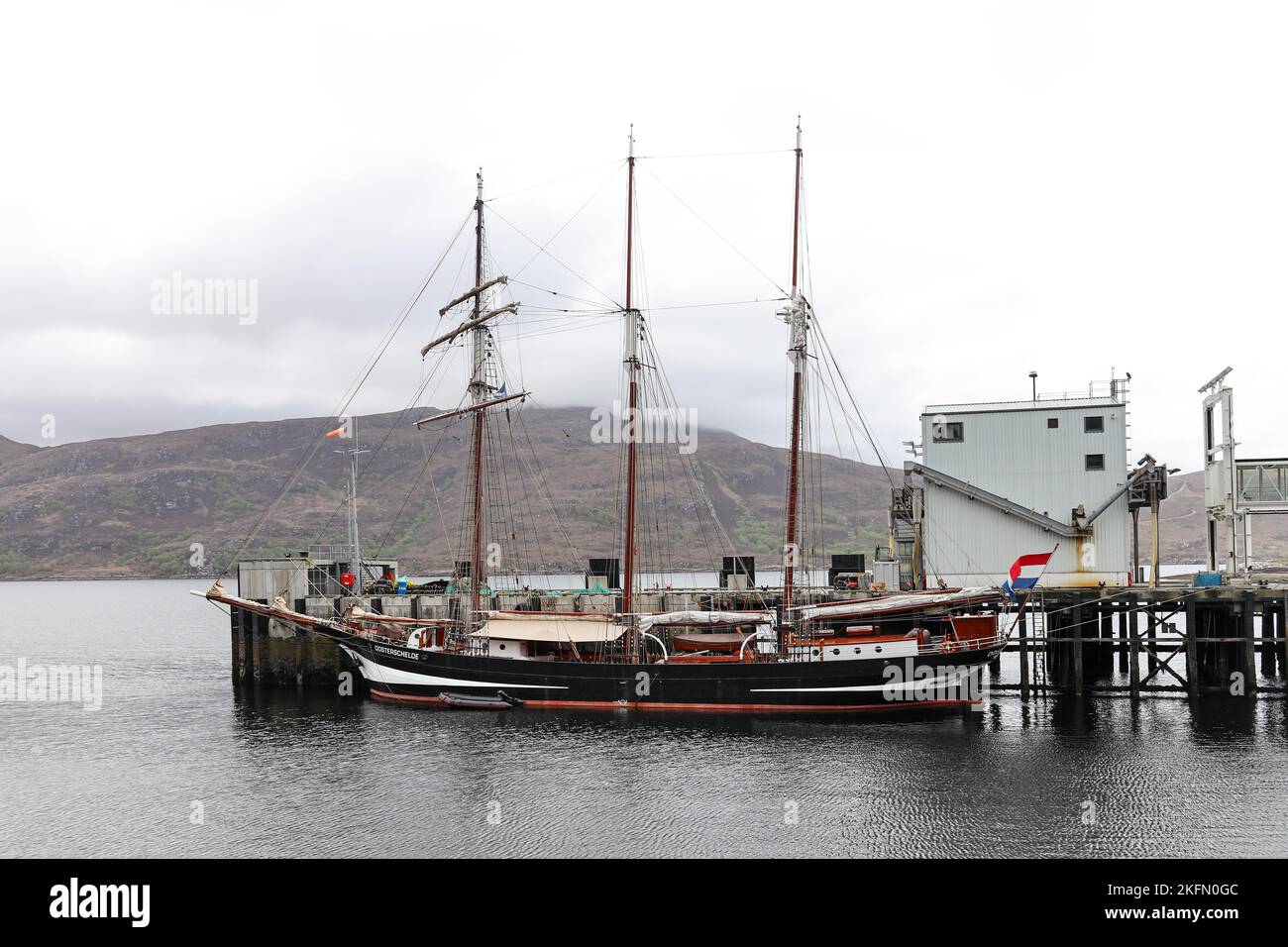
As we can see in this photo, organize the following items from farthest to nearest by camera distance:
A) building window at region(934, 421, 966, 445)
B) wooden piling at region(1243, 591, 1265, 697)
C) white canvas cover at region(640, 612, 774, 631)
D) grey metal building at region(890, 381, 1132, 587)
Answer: building window at region(934, 421, 966, 445)
grey metal building at region(890, 381, 1132, 587)
white canvas cover at region(640, 612, 774, 631)
wooden piling at region(1243, 591, 1265, 697)

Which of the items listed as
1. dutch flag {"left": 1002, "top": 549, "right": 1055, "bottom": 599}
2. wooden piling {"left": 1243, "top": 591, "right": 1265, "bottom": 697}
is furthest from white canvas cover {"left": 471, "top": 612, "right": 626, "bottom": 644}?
wooden piling {"left": 1243, "top": 591, "right": 1265, "bottom": 697}

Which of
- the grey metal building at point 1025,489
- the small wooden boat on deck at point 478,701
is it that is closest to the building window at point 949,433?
the grey metal building at point 1025,489

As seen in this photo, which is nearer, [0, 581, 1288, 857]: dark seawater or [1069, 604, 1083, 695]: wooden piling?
[0, 581, 1288, 857]: dark seawater

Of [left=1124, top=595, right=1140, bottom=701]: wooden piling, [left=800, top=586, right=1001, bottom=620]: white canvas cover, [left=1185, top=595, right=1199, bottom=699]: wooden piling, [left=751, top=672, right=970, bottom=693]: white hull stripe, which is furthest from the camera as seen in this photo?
[left=1124, top=595, right=1140, bottom=701]: wooden piling

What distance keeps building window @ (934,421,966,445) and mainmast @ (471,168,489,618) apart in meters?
26.9

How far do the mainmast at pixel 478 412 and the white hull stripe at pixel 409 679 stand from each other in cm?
396

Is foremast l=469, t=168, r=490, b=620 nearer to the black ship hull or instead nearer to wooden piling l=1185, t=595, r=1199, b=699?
the black ship hull

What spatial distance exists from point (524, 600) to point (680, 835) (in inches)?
1332

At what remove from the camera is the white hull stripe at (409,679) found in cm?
5141

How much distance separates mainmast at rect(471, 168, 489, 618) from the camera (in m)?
55.1

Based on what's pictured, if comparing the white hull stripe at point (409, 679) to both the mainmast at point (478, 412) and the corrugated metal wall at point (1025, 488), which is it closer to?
the mainmast at point (478, 412)
